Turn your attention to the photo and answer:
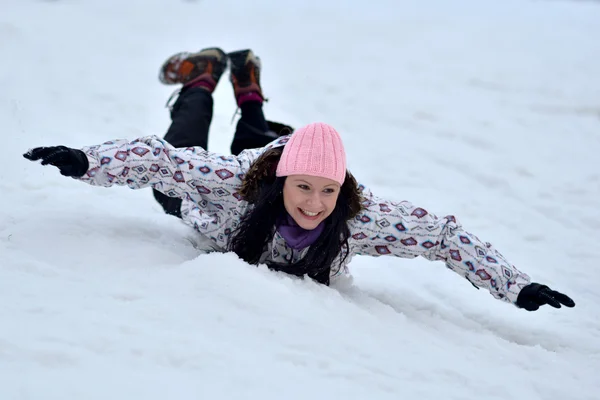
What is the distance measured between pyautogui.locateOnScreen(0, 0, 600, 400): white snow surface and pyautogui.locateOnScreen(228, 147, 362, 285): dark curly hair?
17 cm

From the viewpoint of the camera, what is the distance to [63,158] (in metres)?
2.53

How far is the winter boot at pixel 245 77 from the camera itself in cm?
403

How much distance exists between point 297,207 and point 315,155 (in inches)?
8.9

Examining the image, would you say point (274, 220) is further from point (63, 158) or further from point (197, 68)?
point (197, 68)

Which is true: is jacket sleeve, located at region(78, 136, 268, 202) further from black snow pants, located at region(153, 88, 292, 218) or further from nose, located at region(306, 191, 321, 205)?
black snow pants, located at region(153, 88, 292, 218)

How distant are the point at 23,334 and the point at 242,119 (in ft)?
7.63

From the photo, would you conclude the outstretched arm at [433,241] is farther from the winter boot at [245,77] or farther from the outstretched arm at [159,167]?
the winter boot at [245,77]

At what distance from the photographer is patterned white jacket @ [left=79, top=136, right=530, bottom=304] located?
273 cm

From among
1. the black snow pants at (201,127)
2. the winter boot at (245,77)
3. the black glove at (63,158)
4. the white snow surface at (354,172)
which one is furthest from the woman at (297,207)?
the winter boot at (245,77)

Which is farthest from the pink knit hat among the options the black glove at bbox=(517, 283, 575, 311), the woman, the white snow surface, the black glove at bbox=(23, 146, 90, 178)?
the black glove at bbox=(517, 283, 575, 311)

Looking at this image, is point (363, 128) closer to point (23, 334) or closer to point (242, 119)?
point (242, 119)

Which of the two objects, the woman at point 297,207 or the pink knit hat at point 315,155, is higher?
the pink knit hat at point 315,155

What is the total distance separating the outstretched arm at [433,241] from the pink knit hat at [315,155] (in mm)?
290

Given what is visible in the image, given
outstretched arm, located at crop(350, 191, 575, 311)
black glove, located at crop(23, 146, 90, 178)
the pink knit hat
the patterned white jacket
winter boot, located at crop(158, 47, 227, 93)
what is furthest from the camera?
winter boot, located at crop(158, 47, 227, 93)
